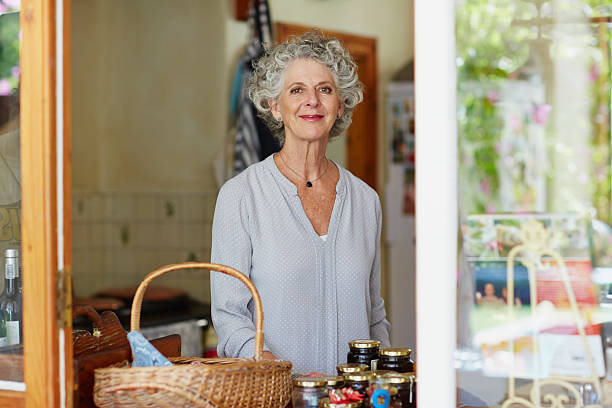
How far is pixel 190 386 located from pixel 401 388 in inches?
17.6

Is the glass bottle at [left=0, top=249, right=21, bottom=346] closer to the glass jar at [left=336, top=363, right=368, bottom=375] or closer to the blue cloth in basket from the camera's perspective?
the blue cloth in basket

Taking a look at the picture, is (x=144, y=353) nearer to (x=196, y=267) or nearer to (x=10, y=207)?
(x=196, y=267)

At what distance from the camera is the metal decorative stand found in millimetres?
1631

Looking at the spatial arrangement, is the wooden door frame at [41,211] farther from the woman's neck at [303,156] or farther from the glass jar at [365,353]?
the woman's neck at [303,156]

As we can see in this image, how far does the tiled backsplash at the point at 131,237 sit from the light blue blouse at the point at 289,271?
99.5 inches

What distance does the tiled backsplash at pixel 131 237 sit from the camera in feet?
16.2

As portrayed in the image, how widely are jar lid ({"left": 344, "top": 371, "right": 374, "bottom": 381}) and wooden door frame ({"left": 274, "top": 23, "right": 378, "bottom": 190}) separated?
141 inches

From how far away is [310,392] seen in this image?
179 centimetres

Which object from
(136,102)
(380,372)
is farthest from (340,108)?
(136,102)

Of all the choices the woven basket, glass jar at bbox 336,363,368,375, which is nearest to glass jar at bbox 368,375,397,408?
glass jar at bbox 336,363,368,375

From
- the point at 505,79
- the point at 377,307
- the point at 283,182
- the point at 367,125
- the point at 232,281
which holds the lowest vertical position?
the point at 377,307

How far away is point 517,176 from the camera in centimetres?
534

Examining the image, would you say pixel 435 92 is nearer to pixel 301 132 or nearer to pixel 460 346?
pixel 460 346

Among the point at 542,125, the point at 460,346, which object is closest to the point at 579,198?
the point at 542,125
